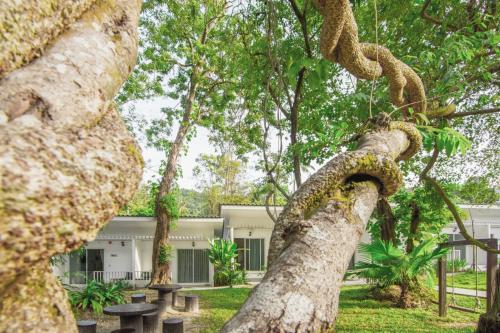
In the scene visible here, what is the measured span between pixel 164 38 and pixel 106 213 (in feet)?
57.2

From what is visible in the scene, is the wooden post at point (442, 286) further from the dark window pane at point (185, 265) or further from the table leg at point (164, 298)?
the dark window pane at point (185, 265)

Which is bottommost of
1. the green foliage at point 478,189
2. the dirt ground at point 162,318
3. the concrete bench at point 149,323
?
the dirt ground at point 162,318

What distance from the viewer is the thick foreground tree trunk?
996 millimetres

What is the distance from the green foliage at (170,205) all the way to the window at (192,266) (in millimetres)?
3568

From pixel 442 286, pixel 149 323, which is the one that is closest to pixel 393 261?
pixel 442 286

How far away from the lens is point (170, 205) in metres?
17.3

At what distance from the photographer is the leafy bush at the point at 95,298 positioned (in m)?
11.5

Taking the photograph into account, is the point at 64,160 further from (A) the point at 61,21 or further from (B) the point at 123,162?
(A) the point at 61,21

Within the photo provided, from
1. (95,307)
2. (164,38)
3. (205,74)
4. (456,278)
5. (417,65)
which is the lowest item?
(456,278)

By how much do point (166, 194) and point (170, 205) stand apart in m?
0.62

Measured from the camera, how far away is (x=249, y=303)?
1041mm

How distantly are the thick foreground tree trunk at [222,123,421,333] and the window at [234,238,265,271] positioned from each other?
18.4 metres

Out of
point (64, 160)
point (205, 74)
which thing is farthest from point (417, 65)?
point (205, 74)

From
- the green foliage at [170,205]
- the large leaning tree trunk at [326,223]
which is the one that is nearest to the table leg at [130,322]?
the large leaning tree trunk at [326,223]
